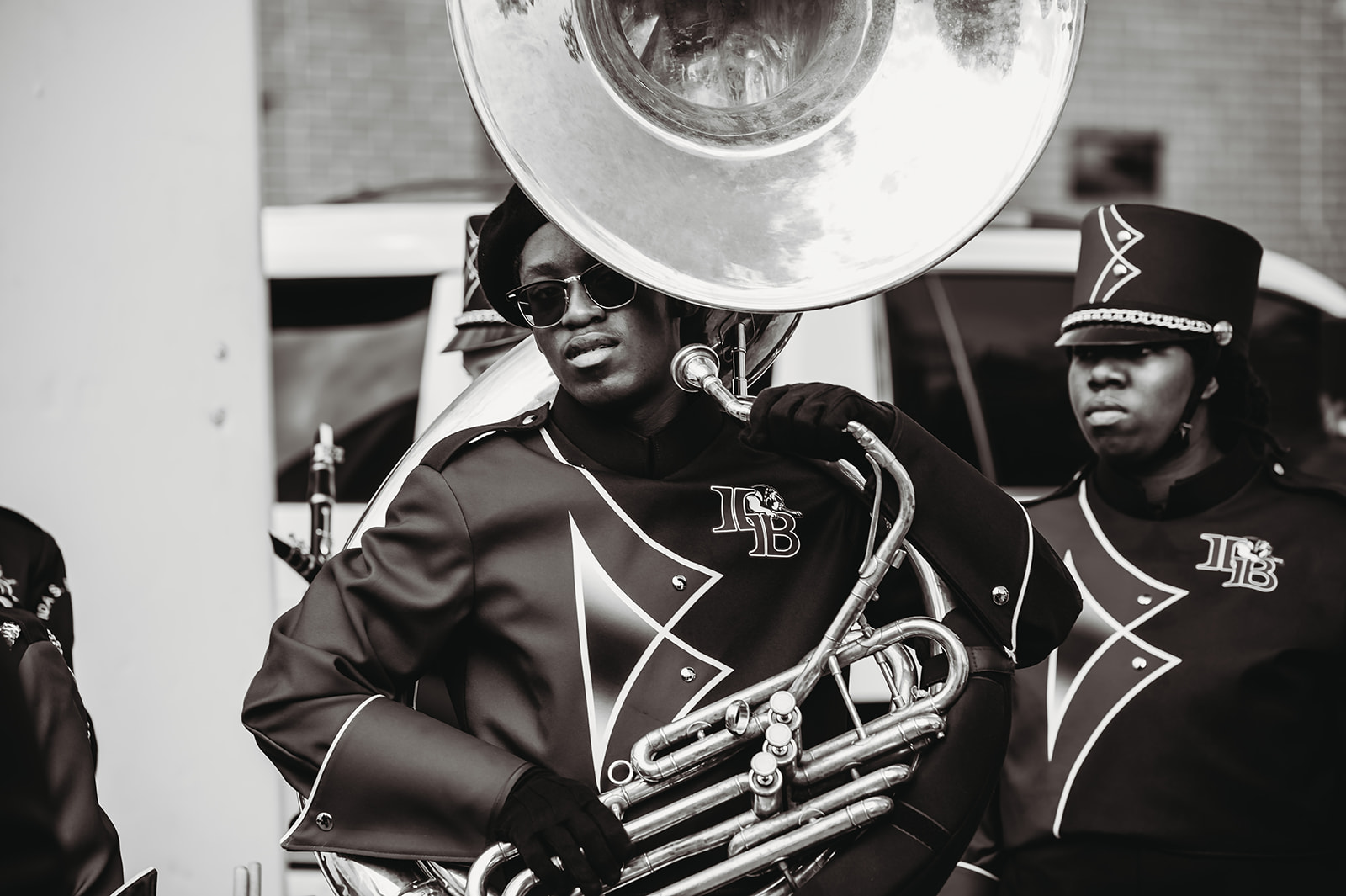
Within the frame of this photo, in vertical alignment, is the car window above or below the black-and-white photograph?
below

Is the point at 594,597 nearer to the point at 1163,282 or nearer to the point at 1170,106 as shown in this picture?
the point at 1163,282

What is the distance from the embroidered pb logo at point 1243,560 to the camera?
257cm

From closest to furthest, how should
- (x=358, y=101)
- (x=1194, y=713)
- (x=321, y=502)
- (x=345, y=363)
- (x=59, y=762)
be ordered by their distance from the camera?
(x=59, y=762) → (x=1194, y=713) → (x=321, y=502) → (x=345, y=363) → (x=358, y=101)

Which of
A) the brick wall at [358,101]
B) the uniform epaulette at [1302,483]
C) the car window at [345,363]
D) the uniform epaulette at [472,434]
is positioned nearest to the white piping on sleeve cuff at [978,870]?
the uniform epaulette at [1302,483]

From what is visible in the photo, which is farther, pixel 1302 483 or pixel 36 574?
pixel 1302 483

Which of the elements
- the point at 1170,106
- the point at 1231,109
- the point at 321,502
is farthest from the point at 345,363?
the point at 1231,109

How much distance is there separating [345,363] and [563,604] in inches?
106

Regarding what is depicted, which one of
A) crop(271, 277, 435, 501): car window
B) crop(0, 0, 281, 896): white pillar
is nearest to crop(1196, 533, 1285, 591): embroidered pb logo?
crop(0, 0, 281, 896): white pillar

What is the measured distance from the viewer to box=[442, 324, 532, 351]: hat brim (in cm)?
308

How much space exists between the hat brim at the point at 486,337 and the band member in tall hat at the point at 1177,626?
3.71 feet

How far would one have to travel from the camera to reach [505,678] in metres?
1.97

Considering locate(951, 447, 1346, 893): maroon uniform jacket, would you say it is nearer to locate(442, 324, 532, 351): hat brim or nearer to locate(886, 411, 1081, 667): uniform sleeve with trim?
locate(886, 411, 1081, 667): uniform sleeve with trim

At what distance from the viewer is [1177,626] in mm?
2572

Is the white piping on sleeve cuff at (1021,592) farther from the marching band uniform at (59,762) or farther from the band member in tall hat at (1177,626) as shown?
the marching band uniform at (59,762)
